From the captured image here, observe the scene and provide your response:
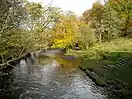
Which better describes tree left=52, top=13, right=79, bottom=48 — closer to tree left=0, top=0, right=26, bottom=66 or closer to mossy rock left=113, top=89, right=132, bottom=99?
mossy rock left=113, top=89, right=132, bottom=99

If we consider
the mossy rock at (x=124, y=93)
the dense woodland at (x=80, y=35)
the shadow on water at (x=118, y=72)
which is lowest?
the mossy rock at (x=124, y=93)

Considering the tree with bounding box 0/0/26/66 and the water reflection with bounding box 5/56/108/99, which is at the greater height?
the tree with bounding box 0/0/26/66

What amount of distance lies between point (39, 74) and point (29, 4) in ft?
79.6

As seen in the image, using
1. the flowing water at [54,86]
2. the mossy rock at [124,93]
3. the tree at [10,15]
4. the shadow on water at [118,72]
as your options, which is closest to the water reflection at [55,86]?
the flowing water at [54,86]

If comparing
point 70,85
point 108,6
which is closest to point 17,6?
point 70,85

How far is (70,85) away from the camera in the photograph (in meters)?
28.2

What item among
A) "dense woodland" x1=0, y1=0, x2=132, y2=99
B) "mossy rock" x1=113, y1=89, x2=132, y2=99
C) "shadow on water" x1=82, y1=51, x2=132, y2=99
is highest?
"dense woodland" x1=0, y1=0, x2=132, y2=99

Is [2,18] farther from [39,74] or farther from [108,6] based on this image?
[108,6]

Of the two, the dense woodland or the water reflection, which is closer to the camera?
the dense woodland

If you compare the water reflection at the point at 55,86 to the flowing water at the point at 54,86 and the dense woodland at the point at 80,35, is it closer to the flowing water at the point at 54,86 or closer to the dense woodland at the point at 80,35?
the flowing water at the point at 54,86

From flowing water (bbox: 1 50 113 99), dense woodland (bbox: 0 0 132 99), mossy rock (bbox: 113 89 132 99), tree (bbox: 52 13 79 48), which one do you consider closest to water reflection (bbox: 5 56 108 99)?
flowing water (bbox: 1 50 113 99)

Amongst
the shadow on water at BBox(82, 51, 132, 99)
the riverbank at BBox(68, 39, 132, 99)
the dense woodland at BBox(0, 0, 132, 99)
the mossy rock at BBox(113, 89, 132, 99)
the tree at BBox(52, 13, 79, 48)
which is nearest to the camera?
the dense woodland at BBox(0, 0, 132, 99)

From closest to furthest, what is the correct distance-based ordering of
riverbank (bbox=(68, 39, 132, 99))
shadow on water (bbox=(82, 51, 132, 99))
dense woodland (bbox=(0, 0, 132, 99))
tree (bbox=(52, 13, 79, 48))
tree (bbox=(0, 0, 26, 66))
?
tree (bbox=(0, 0, 26, 66)) < dense woodland (bbox=(0, 0, 132, 99)) < shadow on water (bbox=(82, 51, 132, 99)) < riverbank (bbox=(68, 39, 132, 99)) < tree (bbox=(52, 13, 79, 48))

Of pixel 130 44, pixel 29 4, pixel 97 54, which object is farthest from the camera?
pixel 130 44
